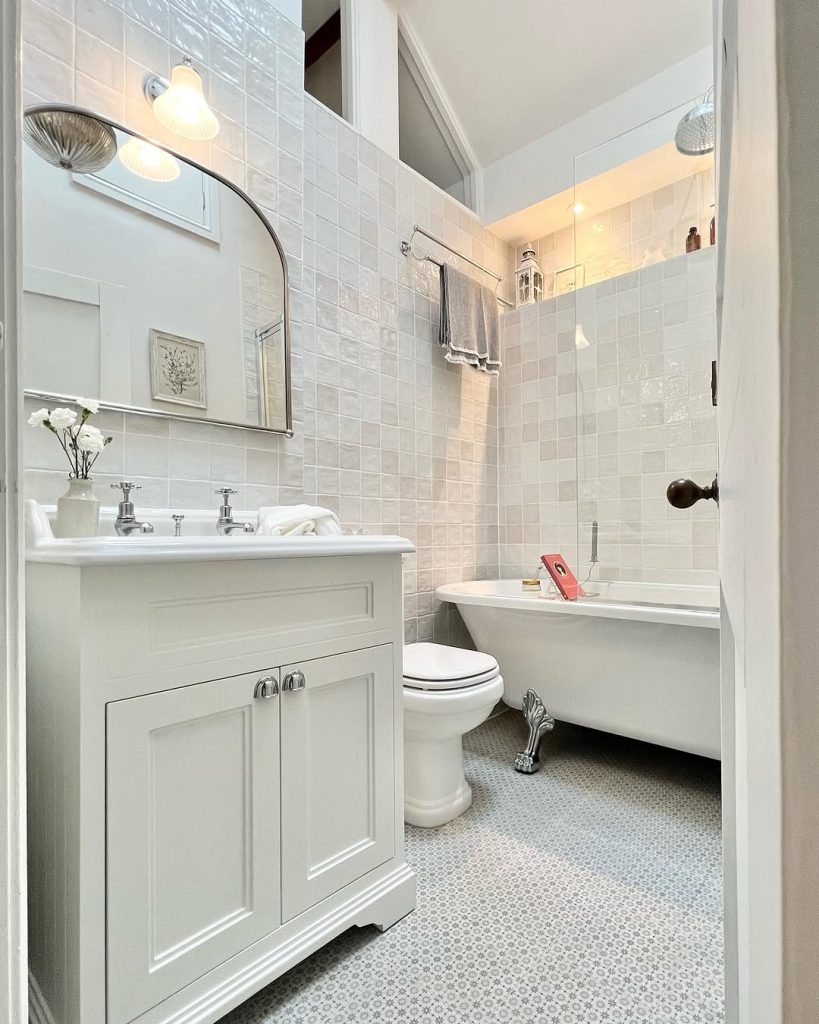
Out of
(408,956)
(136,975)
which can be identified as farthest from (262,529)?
(408,956)

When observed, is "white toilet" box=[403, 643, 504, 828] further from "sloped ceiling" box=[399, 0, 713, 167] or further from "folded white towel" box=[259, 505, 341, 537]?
"sloped ceiling" box=[399, 0, 713, 167]

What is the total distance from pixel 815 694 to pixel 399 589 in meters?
1.25

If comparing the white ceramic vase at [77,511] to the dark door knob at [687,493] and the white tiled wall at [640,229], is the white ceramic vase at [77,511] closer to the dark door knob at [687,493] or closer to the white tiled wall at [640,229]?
the dark door knob at [687,493]

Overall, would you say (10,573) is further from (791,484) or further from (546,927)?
(546,927)

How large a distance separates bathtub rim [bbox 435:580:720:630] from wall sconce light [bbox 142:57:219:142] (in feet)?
5.99

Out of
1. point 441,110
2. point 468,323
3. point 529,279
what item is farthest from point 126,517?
point 441,110

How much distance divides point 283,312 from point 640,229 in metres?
1.84

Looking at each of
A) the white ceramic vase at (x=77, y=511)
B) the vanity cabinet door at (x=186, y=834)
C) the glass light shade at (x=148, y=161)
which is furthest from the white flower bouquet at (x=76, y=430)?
the glass light shade at (x=148, y=161)

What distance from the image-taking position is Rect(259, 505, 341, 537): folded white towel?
142 centimetres

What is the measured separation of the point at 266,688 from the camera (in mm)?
1071

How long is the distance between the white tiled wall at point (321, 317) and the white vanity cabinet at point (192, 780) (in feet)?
2.16

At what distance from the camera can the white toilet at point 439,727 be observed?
1614 millimetres

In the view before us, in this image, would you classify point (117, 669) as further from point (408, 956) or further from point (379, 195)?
point (379, 195)

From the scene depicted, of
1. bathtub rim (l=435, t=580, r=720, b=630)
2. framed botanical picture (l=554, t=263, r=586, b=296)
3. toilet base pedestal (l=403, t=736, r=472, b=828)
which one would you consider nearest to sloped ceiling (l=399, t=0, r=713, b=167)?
framed botanical picture (l=554, t=263, r=586, b=296)
